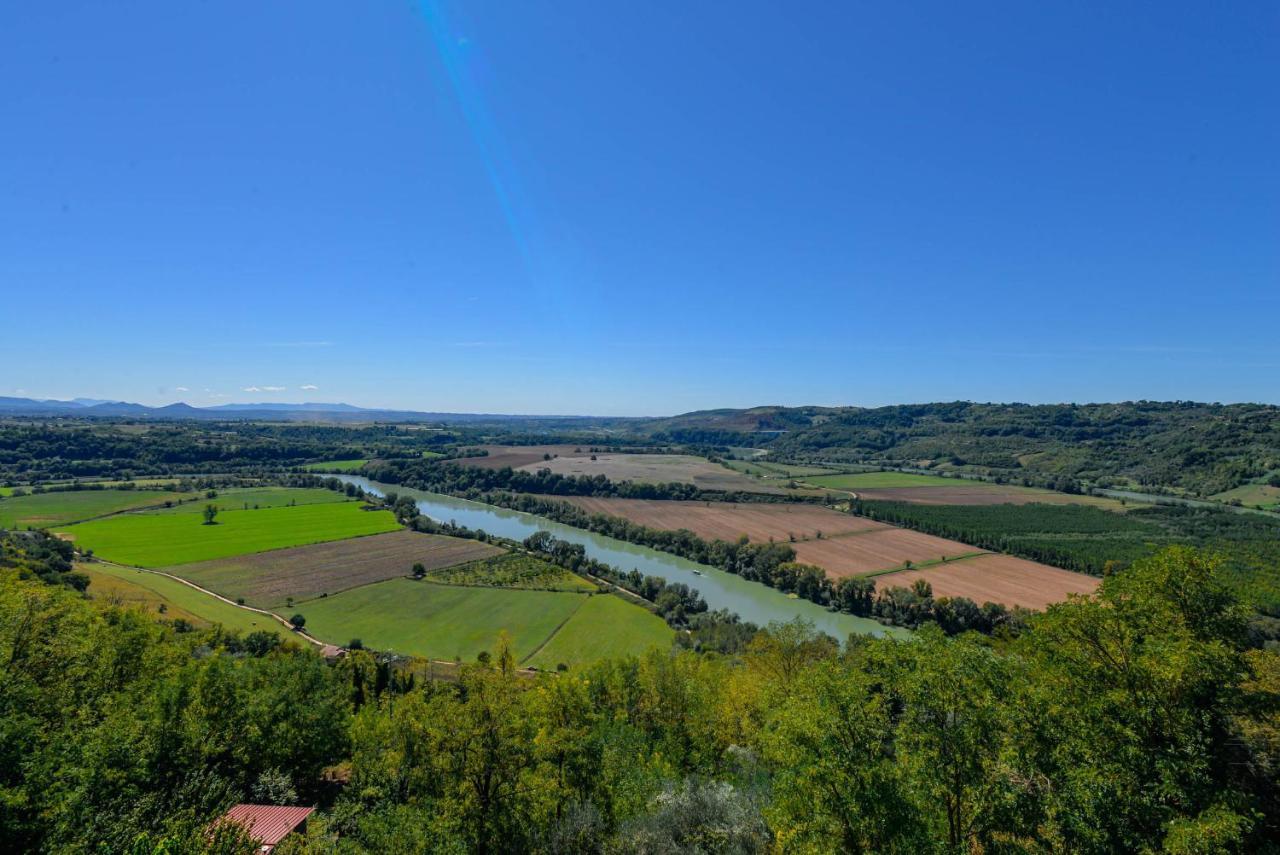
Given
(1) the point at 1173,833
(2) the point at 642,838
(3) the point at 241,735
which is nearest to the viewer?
(1) the point at 1173,833

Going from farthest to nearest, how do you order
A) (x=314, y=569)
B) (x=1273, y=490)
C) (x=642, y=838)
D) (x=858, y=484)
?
(x=858, y=484) < (x=1273, y=490) < (x=314, y=569) < (x=642, y=838)

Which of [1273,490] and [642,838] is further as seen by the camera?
[1273,490]

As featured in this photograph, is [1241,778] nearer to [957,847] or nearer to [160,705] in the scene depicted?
[957,847]

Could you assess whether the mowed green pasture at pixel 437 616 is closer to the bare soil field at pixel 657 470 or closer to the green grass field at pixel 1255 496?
the bare soil field at pixel 657 470

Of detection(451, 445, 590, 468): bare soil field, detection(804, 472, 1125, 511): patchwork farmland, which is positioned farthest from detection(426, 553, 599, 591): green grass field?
detection(451, 445, 590, 468): bare soil field

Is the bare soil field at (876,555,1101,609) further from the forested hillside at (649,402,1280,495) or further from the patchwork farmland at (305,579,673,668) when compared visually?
the forested hillside at (649,402,1280,495)

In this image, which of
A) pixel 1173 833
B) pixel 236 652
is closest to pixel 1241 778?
pixel 1173 833
